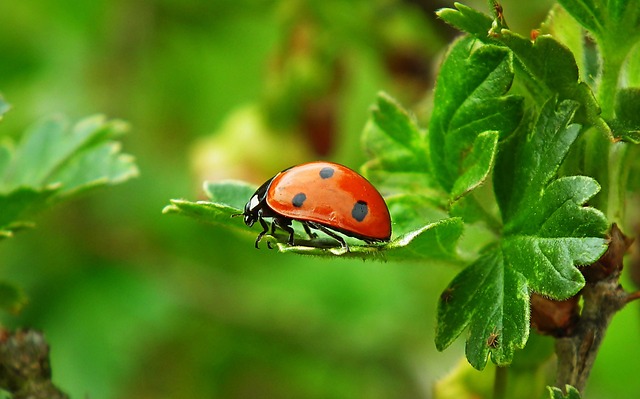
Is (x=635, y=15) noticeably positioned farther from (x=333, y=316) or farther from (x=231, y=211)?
(x=333, y=316)

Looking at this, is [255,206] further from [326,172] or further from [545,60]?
[545,60]

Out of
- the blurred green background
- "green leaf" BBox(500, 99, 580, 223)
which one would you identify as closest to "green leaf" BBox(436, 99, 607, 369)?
"green leaf" BBox(500, 99, 580, 223)

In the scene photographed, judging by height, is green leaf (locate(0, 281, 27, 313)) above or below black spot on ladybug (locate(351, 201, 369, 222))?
below

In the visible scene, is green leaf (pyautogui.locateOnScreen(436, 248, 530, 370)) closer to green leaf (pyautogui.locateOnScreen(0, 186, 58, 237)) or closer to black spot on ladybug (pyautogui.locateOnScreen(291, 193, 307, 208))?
black spot on ladybug (pyautogui.locateOnScreen(291, 193, 307, 208))

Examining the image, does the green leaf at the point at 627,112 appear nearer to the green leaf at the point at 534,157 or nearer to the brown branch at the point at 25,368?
the green leaf at the point at 534,157

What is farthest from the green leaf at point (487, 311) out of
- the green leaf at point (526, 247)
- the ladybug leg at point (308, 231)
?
the ladybug leg at point (308, 231)

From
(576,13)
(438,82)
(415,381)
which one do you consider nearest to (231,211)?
(438,82)
